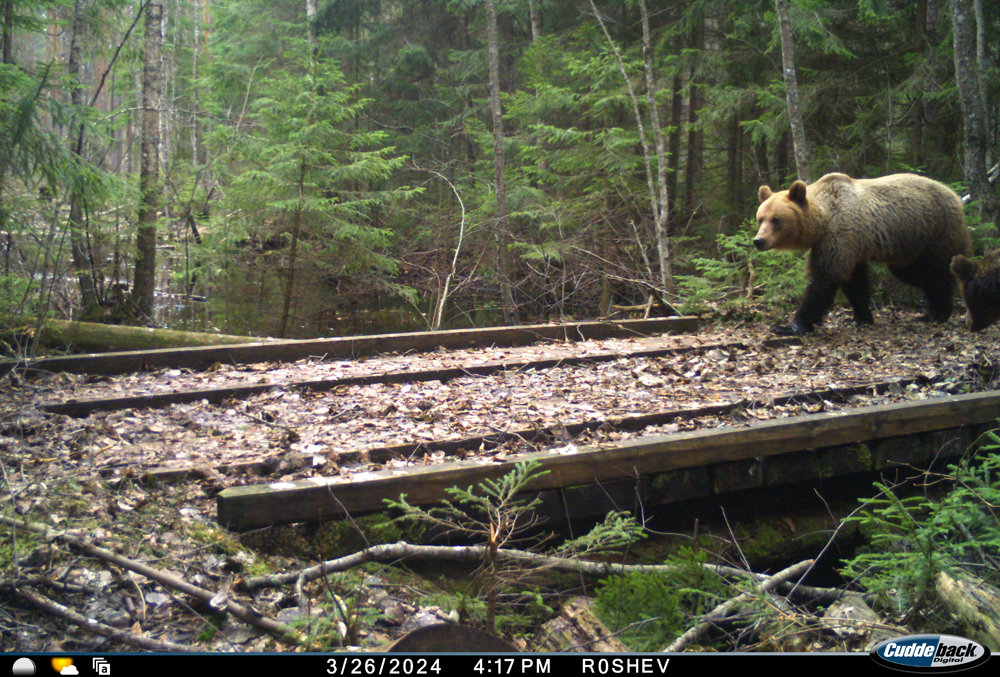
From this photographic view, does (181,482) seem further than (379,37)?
No

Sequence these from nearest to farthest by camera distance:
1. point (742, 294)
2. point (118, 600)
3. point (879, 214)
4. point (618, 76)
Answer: point (118, 600), point (879, 214), point (742, 294), point (618, 76)

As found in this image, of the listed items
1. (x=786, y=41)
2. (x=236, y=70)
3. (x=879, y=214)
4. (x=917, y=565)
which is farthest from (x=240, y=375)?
(x=236, y=70)

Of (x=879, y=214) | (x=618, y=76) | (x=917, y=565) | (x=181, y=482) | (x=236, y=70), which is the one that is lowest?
(x=917, y=565)

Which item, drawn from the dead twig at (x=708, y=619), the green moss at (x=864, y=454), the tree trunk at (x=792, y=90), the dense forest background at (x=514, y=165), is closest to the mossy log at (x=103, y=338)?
the dense forest background at (x=514, y=165)

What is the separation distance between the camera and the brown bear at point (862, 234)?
22.1 feet

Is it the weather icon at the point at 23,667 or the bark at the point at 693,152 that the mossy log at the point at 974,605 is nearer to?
the weather icon at the point at 23,667

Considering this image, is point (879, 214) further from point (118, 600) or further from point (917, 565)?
point (118, 600)

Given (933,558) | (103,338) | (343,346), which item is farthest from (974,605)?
(103,338)

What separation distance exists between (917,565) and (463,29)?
71.5 feet

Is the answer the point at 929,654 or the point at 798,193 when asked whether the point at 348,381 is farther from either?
the point at 798,193

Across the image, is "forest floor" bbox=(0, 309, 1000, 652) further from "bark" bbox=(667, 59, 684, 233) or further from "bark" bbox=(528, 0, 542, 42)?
"bark" bbox=(528, 0, 542, 42)

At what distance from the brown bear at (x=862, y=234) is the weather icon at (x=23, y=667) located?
6.64m

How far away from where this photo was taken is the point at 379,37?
66.2 ft

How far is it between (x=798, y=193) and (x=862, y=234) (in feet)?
3.17
